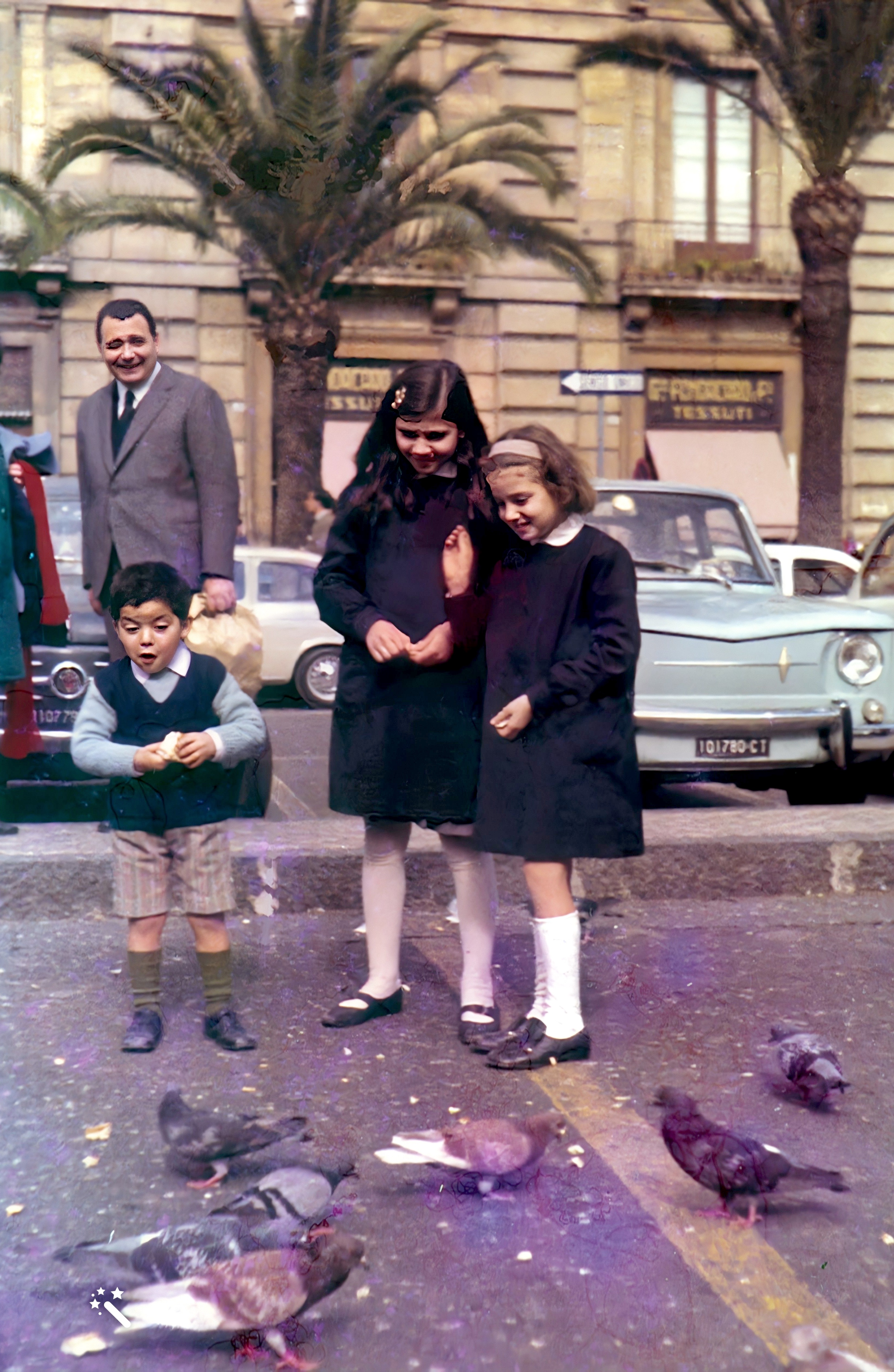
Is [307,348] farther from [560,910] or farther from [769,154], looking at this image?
[560,910]

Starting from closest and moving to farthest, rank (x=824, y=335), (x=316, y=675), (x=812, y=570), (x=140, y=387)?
(x=140, y=387) → (x=812, y=570) → (x=316, y=675) → (x=824, y=335)

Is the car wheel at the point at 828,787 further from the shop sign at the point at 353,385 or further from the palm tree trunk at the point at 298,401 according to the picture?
the palm tree trunk at the point at 298,401

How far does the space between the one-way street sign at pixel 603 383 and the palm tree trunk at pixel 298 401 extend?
17.9 ft

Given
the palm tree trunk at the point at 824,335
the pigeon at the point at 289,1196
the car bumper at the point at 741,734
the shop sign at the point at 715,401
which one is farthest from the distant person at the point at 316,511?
the pigeon at the point at 289,1196

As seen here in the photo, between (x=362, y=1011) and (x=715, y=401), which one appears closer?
(x=362, y=1011)

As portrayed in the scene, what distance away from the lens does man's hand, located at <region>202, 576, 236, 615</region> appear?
4.55 metres

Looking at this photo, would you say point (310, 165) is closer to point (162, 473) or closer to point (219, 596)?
point (162, 473)

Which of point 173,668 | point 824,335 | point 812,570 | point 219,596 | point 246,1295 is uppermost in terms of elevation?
point 824,335

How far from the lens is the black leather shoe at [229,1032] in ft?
12.2

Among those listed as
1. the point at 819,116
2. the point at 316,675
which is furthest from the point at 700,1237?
the point at 316,675

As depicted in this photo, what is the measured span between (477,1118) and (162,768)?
3.51ft

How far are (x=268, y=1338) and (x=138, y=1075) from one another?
135 centimetres

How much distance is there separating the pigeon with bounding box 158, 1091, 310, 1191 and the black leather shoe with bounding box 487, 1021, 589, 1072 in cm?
73

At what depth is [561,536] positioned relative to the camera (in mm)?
3750
